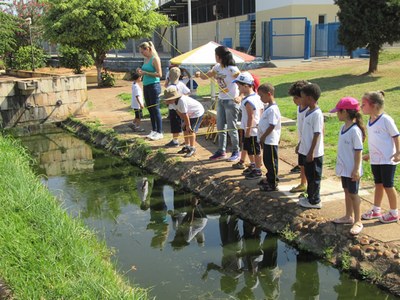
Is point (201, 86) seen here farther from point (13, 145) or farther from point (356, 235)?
point (356, 235)

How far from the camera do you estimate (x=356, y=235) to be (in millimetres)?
4461

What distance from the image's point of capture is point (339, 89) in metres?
12.2

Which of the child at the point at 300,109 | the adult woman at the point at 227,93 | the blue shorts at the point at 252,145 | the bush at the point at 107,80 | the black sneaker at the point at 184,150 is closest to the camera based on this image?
the child at the point at 300,109

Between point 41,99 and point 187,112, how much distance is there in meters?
6.06

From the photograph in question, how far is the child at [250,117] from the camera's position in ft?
19.9

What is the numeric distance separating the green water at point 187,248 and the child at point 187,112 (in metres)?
0.82

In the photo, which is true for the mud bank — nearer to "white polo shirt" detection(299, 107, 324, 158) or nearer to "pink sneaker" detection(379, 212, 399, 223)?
"pink sneaker" detection(379, 212, 399, 223)

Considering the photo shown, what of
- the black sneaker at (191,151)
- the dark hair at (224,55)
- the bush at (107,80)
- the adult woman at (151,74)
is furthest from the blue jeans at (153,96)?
the bush at (107,80)

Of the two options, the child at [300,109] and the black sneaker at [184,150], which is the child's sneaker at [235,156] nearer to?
the black sneaker at [184,150]

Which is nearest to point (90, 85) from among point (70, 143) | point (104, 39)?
point (104, 39)

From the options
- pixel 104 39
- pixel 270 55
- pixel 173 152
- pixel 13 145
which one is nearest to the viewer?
pixel 173 152

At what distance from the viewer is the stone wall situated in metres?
11.8

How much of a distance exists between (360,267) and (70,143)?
299 inches

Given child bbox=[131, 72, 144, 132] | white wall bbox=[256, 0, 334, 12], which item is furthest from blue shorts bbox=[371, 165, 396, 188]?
white wall bbox=[256, 0, 334, 12]
